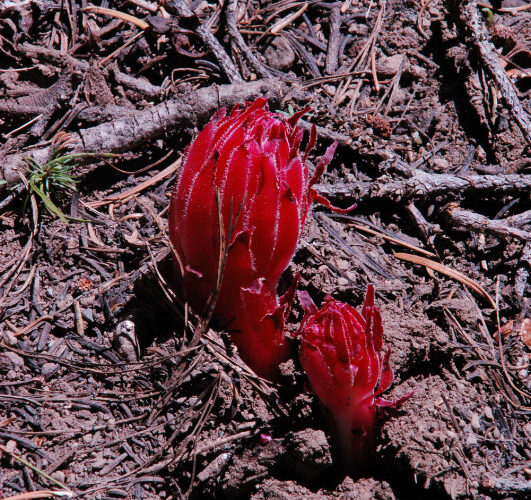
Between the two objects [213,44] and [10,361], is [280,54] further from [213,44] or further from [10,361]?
[10,361]

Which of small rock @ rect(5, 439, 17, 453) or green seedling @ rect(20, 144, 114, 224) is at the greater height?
green seedling @ rect(20, 144, 114, 224)

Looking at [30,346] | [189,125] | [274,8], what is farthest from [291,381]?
[274,8]

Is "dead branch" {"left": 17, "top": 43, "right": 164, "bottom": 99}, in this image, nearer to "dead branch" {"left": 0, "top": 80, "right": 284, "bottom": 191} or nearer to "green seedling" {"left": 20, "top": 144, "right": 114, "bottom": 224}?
"dead branch" {"left": 0, "top": 80, "right": 284, "bottom": 191}

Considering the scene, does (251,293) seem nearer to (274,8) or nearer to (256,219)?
(256,219)

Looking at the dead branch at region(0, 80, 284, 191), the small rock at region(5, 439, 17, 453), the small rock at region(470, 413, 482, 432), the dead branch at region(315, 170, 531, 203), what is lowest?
the small rock at region(470, 413, 482, 432)

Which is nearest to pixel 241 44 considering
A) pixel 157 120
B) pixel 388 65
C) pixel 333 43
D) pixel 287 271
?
pixel 333 43

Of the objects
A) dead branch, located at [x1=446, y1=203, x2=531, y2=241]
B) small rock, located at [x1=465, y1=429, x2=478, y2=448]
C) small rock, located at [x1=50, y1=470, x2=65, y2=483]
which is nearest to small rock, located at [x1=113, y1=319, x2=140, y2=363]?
small rock, located at [x1=50, y1=470, x2=65, y2=483]

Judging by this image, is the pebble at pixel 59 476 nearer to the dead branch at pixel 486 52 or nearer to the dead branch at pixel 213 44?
the dead branch at pixel 213 44

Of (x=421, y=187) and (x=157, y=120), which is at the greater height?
(x=157, y=120)
